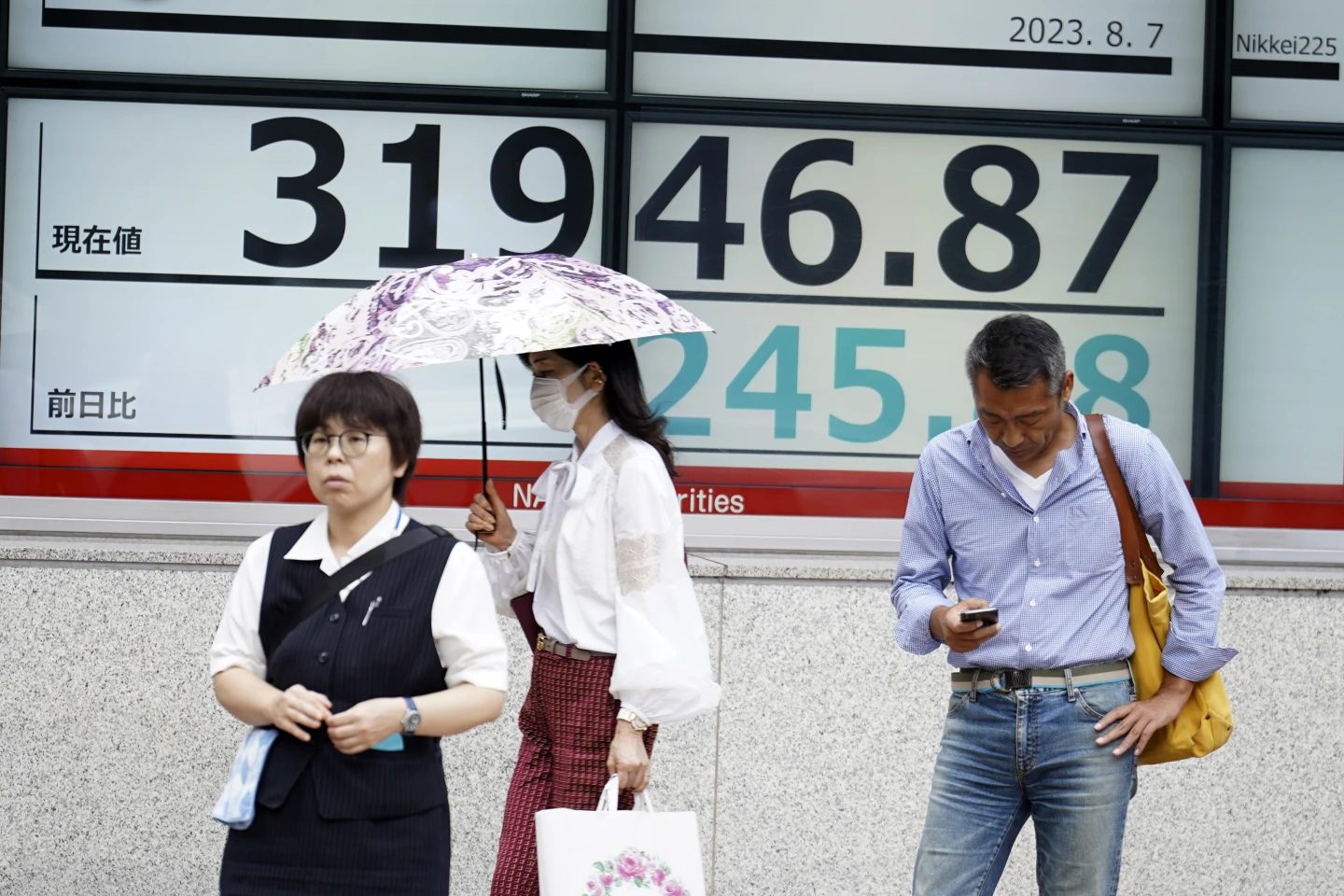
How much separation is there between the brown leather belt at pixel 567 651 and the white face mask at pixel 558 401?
0.50m

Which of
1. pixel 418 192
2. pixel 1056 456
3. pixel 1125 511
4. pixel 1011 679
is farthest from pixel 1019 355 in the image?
pixel 418 192

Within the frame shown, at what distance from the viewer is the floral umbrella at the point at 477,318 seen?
292 cm

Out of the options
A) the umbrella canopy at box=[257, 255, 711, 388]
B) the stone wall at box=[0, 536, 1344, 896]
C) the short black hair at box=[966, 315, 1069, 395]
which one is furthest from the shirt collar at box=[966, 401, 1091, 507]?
the stone wall at box=[0, 536, 1344, 896]

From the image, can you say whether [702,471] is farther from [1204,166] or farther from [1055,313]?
[1204,166]

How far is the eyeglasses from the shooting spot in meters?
2.59

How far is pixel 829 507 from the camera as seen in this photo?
547cm

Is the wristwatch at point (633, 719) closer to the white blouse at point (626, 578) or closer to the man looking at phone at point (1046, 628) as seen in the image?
the white blouse at point (626, 578)

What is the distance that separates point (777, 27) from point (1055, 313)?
1.57 meters

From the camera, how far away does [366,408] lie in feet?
8.57

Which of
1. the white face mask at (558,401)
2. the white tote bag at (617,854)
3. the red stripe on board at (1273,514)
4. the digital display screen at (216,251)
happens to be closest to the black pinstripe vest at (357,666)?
the white tote bag at (617,854)

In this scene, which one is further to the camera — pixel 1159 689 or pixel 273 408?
pixel 273 408

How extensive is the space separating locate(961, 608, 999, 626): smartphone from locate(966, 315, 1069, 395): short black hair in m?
0.48

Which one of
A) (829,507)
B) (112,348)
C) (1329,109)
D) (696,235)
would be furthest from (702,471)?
(1329,109)

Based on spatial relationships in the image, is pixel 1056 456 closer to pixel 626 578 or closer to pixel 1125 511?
pixel 1125 511
